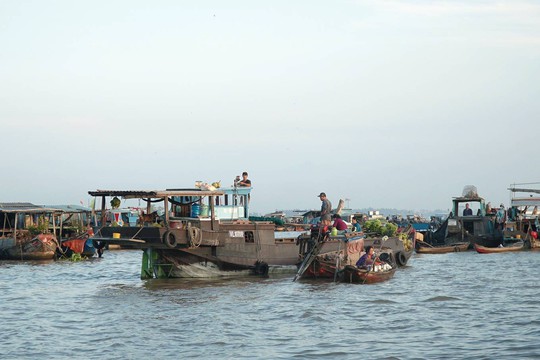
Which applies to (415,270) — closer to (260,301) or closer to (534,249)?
(260,301)

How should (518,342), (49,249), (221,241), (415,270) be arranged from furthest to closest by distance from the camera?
(49,249) < (415,270) < (221,241) < (518,342)

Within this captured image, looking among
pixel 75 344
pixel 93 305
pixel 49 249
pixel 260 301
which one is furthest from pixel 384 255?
pixel 49 249

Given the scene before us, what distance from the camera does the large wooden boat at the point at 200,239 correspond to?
2666 cm

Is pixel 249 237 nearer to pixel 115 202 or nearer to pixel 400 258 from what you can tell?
pixel 115 202

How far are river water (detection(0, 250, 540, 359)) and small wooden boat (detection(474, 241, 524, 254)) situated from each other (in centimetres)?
1321

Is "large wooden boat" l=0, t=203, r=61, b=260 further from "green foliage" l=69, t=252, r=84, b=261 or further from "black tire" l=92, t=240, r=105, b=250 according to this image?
"black tire" l=92, t=240, r=105, b=250

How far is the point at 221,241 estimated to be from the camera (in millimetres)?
28219

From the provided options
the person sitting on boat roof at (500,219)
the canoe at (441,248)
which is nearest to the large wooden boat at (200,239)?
the canoe at (441,248)

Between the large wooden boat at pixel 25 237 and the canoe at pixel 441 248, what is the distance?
20.8m

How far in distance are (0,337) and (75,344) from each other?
2.18 meters

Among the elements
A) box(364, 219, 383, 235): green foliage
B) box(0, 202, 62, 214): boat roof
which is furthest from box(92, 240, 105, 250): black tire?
box(0, 202, 62, 214): boat roof

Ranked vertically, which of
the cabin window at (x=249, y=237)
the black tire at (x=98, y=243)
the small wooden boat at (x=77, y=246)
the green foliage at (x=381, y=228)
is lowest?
the small wooden boat at (x=77, y=246)

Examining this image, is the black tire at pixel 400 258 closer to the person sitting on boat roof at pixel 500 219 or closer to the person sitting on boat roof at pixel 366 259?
the person sitting on boat roof at pixel 366 259

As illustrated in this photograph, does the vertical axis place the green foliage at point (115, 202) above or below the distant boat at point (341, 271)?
above
